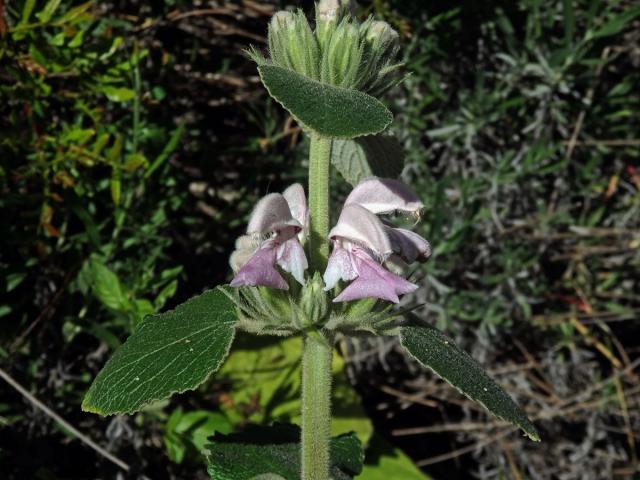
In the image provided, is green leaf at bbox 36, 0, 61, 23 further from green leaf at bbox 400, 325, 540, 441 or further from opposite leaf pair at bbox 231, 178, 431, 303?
green leaf at bbox 400, 325, 540, 441

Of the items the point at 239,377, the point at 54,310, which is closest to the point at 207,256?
the point at 239,377

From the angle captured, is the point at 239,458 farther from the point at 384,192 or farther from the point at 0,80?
the point at 0,80

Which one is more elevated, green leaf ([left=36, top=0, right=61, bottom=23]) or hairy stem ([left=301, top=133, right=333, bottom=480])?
green leaf ([left=36, top=0, right=61, bottom=23])

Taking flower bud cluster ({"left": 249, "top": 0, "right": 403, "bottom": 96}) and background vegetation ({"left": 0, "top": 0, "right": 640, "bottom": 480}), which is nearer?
flower bud cluster ({"left": 249, "top": 0, "right": 403, "bottom": 96})

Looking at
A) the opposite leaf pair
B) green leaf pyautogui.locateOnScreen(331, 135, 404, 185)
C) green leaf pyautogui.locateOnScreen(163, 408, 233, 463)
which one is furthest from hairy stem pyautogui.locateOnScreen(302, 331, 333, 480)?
green leaf pyautogui.locateOnScreen(163, 408, 233, 463)

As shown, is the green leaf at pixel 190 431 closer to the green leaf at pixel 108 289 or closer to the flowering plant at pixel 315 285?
the green leaf at pixel 108 289

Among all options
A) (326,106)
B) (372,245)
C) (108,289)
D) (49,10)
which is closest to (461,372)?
(372,245)

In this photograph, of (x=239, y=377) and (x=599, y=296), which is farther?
(x=599, y=296)
